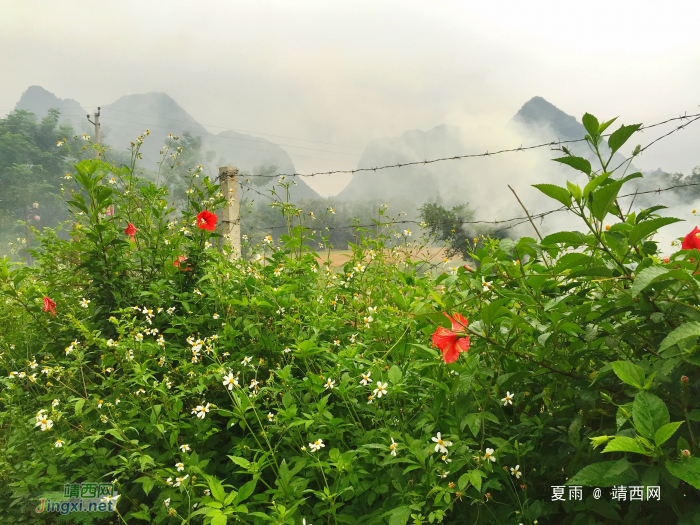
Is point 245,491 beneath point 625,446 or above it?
beneath

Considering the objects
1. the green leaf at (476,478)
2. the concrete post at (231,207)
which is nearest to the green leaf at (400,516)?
the green leaf at (476,478)

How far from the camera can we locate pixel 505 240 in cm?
101

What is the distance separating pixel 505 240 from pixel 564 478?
1.81 feet

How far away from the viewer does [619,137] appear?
83 cm

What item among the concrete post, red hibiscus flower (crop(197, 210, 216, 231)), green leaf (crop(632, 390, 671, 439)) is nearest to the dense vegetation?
green leaf (crop(632, 390, 671, 439))

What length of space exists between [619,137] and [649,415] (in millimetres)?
504

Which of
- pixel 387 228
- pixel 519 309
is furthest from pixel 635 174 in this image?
pixel 387 228

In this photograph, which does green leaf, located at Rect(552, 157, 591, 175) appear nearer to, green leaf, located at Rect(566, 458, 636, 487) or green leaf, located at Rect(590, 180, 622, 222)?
green leaf, located at Rect(590, 180, 622, 222)

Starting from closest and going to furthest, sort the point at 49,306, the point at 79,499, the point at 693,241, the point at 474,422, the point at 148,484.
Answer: the point at 474,422, the point at 693,241, the point at 148,484, the point at 79,499, the point at 49,306

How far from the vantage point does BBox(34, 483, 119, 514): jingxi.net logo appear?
1.32 meters

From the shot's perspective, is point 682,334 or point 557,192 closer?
point 682,334

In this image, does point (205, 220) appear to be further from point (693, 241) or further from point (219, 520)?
point (693, 241)

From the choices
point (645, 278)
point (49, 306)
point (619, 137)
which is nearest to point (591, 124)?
point (619, 137)

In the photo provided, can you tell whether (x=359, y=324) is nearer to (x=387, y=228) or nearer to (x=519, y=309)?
(x=519, y=309)
